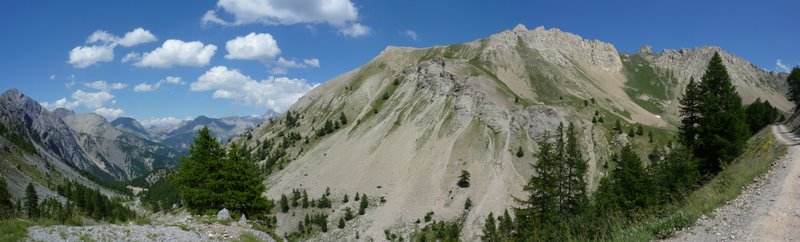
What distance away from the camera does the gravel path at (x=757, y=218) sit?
1313 centimetres

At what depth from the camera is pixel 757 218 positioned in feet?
47.1

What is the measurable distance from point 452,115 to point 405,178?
26102 millimetres

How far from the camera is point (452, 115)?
12400 centimetres

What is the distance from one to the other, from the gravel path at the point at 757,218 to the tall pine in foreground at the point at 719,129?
2325 cm

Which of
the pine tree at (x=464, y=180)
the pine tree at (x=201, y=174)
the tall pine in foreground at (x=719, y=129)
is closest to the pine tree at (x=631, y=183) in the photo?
the tall pine in foreground at (x=719, y=129)

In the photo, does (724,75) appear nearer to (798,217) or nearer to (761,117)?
(798,217)

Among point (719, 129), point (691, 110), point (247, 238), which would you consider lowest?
point (247, 238)

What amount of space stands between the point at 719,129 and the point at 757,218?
103 ft

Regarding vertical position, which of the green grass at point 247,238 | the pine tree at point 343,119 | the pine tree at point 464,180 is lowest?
the pine tree at point 464,180

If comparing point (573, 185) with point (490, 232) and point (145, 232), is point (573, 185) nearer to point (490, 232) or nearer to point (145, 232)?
point (490, 232)

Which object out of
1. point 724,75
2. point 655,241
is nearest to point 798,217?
point 655,241

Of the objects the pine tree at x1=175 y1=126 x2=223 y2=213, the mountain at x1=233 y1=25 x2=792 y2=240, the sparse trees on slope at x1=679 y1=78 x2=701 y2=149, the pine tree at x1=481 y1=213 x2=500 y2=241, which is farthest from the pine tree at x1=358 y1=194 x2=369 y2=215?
the sparse trees on slope at x1=679 y1=78 x2=701 y2=149

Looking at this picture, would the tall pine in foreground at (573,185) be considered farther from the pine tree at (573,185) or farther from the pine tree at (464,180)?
the pine tree at (464,180)

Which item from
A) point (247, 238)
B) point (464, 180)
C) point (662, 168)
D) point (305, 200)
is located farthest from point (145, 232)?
point (464, 180)
